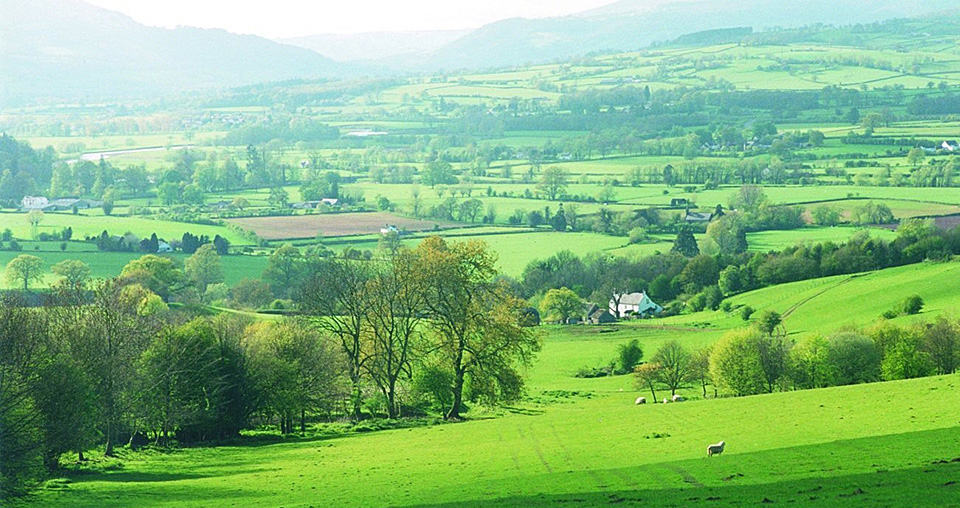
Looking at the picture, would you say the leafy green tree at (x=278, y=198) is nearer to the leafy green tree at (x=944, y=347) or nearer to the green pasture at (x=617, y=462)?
the leafy green tree at (x=944, y=347)

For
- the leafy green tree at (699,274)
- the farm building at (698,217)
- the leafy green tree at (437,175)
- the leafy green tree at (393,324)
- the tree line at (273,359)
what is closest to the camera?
the tree line at (273,359)

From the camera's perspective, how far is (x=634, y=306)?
334 feet

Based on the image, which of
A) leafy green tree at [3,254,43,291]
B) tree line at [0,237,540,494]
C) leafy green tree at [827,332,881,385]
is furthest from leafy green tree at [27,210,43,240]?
leafy green tree at [827,332,881,385]

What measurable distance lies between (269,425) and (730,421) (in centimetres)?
2340

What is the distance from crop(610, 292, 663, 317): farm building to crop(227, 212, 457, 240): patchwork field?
38.4 m

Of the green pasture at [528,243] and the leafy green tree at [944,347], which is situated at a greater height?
the leafy green tree at [944,347]

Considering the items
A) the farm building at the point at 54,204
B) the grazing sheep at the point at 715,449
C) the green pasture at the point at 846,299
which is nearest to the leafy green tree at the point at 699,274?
the green pasture at the point at 846,299

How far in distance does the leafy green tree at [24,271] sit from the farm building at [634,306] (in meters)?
55.0

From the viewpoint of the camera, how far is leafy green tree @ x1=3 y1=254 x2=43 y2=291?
9906cm

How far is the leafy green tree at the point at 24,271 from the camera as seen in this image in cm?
9906

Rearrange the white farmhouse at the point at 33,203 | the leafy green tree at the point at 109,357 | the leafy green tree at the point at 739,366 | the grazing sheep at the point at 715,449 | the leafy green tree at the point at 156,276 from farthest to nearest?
the white farmhouse at the point at 33,203 < the leafy green tree at the point at 156,276 < the leafy green tree at the point at 739,366 < the leafy green tree at the point at 109,357 < the grazing sheep at the point at 715,449

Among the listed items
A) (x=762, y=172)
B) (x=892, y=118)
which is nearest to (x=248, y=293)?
(x=762, y=172)

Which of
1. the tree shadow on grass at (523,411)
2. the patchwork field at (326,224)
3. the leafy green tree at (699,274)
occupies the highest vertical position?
the tree shadow on grass at (523,411)

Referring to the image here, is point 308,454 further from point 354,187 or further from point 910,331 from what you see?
point 354,187
